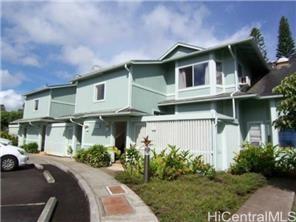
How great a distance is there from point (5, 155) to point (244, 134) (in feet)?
43.2

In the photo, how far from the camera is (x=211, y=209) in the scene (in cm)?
570

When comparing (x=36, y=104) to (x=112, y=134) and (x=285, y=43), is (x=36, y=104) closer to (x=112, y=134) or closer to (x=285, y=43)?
(x=112, y=134)

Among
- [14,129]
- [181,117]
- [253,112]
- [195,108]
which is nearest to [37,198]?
[181,117]

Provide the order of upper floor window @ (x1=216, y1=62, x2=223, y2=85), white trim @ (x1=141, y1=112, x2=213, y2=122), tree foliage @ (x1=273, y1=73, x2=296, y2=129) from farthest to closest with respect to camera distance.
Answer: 1. upper floor window @ (x1=216, y1=62, x2=223, y2=85)
2. white trim @ (x1=141, y1=112, x2=213, y2=122)
3. tree foliage @ (x1=273, y1=73, x2=296, y2=129)

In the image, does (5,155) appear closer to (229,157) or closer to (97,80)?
(97,80)

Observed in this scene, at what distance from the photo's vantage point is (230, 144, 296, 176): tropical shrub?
10275mm

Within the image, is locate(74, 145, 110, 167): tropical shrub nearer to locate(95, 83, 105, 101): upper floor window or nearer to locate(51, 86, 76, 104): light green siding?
locate(95, 83, 105, 101): upper floor window

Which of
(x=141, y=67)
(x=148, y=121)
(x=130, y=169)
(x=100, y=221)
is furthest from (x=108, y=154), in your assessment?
(x=100, y=221)

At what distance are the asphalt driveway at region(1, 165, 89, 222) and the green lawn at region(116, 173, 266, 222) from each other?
1838mm

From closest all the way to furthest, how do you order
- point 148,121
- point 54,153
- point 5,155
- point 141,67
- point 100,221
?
point 100,221 → point 5,155 → point 148,121 → point 141,67 → point 54,153

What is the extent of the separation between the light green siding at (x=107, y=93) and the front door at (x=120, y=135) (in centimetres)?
151

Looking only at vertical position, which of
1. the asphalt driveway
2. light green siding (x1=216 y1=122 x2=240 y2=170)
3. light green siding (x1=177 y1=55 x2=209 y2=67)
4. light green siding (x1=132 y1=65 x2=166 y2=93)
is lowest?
the asphalt driveway

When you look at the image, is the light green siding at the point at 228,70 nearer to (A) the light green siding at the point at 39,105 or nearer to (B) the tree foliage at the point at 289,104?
(B) the tree foliage at the point at 289,104

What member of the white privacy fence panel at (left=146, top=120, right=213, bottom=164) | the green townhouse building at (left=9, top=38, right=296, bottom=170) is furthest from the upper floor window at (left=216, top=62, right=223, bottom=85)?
the white privacy fence panel at (left=146, top=120, right=213, bottom=164)
